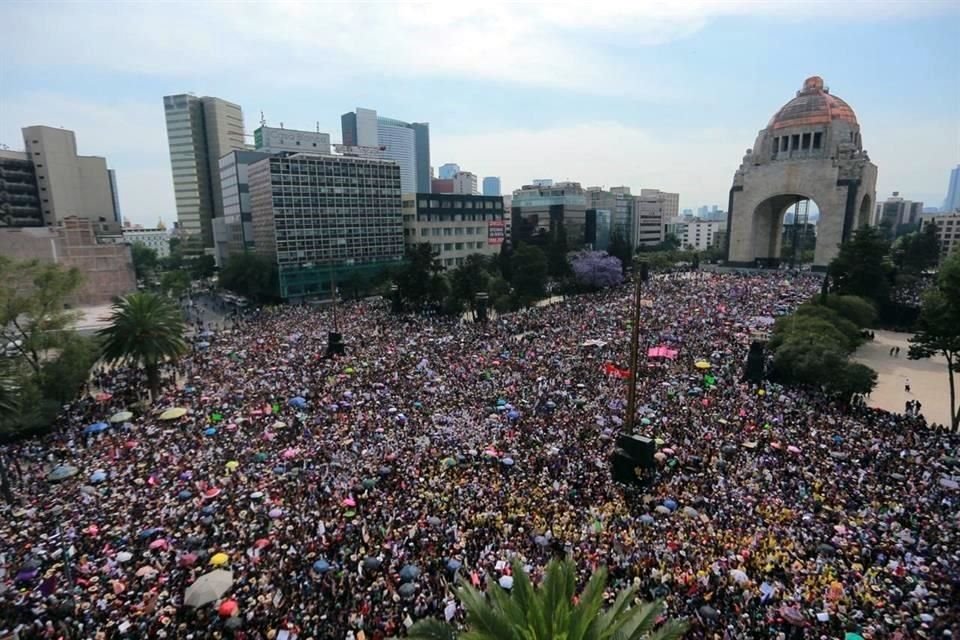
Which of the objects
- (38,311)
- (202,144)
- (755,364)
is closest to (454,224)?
(38,311)

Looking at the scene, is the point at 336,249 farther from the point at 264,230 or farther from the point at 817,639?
the point at 817,639

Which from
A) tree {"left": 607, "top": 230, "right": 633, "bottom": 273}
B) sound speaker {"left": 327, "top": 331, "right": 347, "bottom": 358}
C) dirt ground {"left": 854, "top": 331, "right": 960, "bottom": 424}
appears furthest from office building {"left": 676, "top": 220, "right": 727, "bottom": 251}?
sound speaker {"left": 327, "top": 331, "right": 347, "bottom": 358}

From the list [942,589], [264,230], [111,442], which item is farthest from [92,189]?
[942,589]

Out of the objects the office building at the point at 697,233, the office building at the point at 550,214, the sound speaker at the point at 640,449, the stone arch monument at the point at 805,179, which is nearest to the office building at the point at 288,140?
the office building at the point at 550,214

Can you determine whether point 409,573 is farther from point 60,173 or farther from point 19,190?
Result: point 60,173

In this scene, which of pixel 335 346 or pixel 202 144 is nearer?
pixel 335 346

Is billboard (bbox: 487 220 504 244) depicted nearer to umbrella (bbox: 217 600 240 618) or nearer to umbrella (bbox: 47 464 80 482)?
umbrella (bbox: 47 464 80 482)

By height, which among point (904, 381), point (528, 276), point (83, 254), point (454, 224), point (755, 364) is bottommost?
point (904, 381)
